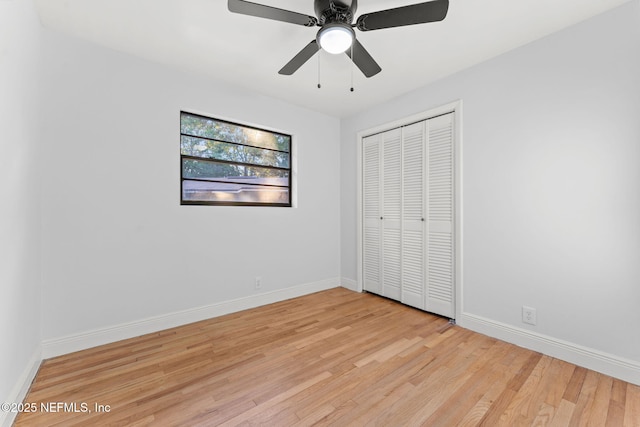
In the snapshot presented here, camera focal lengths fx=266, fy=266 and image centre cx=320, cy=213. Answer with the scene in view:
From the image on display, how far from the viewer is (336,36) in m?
1.62

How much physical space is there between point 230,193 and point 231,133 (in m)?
0.71

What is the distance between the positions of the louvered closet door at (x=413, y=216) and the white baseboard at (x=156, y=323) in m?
1.38

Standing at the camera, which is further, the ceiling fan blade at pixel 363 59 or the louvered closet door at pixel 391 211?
the louvered closet door at pixel 391 211

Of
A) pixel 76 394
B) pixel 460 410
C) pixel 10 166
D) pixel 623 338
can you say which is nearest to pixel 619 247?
pixel 623 338

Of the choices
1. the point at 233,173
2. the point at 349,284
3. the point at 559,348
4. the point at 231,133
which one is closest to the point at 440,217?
the point at 559,348

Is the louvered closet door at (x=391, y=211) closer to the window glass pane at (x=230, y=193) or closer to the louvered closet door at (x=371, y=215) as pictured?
the louvered closet door at (x=371, y=215)

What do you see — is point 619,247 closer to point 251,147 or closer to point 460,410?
point 460,410

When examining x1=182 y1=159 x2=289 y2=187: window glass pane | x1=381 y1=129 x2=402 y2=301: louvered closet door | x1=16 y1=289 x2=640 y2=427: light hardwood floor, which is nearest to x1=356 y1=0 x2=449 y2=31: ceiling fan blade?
x1=381 y1=129 x2=402 y2=301: louvered closet door

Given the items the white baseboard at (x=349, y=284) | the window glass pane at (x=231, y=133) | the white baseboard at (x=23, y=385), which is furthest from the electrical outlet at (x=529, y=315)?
the white baseboard at (x=23, y=385)

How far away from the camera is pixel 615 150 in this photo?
1865 millimetres

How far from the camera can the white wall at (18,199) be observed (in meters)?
1.39

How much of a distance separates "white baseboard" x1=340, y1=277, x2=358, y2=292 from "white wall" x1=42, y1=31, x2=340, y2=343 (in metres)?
1.13

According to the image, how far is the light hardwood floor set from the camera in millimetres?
1481

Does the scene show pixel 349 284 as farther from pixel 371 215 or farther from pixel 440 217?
pixel 440 217
